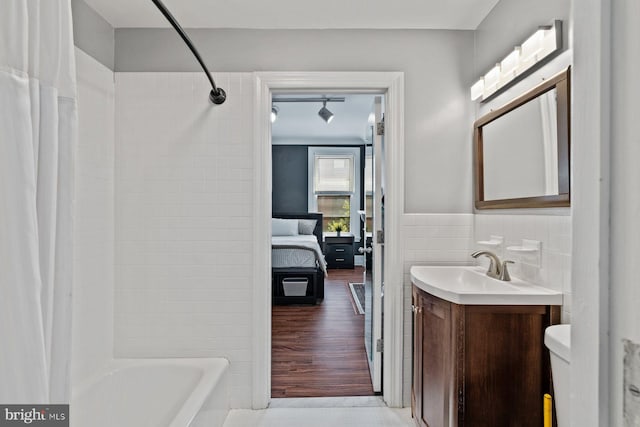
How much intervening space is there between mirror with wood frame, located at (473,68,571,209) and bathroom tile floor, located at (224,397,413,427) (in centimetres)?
141

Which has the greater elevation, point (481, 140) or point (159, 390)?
point (481, 140)

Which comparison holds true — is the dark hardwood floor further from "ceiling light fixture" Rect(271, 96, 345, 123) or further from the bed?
"ceiling light fixture" Rect(271, 96, 345, 123)

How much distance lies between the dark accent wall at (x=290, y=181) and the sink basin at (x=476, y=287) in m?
5.56

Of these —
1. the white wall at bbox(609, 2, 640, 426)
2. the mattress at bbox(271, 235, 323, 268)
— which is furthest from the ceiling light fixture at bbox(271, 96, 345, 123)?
the white wall at bbox(609, 2, 640, 426)

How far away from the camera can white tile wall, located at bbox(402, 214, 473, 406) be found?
2666mm

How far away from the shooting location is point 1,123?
25.6 inches

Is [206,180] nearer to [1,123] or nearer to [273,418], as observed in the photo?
[273,418]

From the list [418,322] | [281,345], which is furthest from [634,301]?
[281,345]

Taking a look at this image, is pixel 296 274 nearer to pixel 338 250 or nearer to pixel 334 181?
pixel 338 250

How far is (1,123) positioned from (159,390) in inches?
87.1

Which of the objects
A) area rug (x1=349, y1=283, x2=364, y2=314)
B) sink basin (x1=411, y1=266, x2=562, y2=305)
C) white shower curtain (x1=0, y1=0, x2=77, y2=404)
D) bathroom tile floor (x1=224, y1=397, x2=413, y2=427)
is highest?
white shower curtain (x1=0, y1=0, x2=77, y2=404)

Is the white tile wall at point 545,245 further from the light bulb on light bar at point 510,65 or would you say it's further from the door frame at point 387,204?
the light bulb on light bar at point 510,65

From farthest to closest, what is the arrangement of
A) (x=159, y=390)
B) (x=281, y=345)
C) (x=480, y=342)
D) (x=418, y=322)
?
(x=281, y=345)
(x=159, y=390)
(x=418, y=322)
(x=480, y=342)

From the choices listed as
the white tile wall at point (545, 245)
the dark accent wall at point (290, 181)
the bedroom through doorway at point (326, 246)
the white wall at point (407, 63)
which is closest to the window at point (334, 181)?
the bedroom through doorway at point (326, 246)
